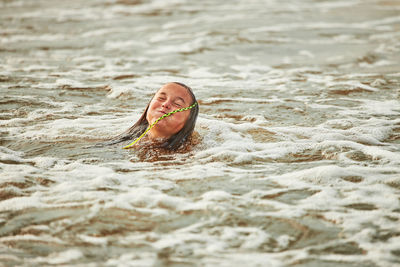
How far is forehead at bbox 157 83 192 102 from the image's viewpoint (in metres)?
5.05

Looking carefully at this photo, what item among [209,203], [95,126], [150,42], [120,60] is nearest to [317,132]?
[209,203]

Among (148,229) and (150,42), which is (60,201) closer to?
(148,229)

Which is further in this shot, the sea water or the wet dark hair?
the wet dark hair

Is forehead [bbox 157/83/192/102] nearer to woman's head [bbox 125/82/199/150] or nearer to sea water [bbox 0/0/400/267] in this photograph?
woman's head [bbox 125/82/199/150]

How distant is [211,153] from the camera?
16.2 feet

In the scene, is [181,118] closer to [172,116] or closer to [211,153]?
[172,116]

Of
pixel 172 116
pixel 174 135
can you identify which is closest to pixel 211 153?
pixel 174 135

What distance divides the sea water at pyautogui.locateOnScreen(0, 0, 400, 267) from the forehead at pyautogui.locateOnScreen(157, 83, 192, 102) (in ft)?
1.97

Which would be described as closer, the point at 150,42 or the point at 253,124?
the point at 253,124

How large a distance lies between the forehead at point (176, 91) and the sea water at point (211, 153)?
60cm

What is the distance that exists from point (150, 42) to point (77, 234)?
7.91 meters

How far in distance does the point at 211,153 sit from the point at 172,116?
570 millimetres

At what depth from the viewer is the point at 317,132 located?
18.1 feet

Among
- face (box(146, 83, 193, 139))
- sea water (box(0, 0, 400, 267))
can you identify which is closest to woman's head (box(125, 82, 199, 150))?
face (box(146, 83, 193, 139))
